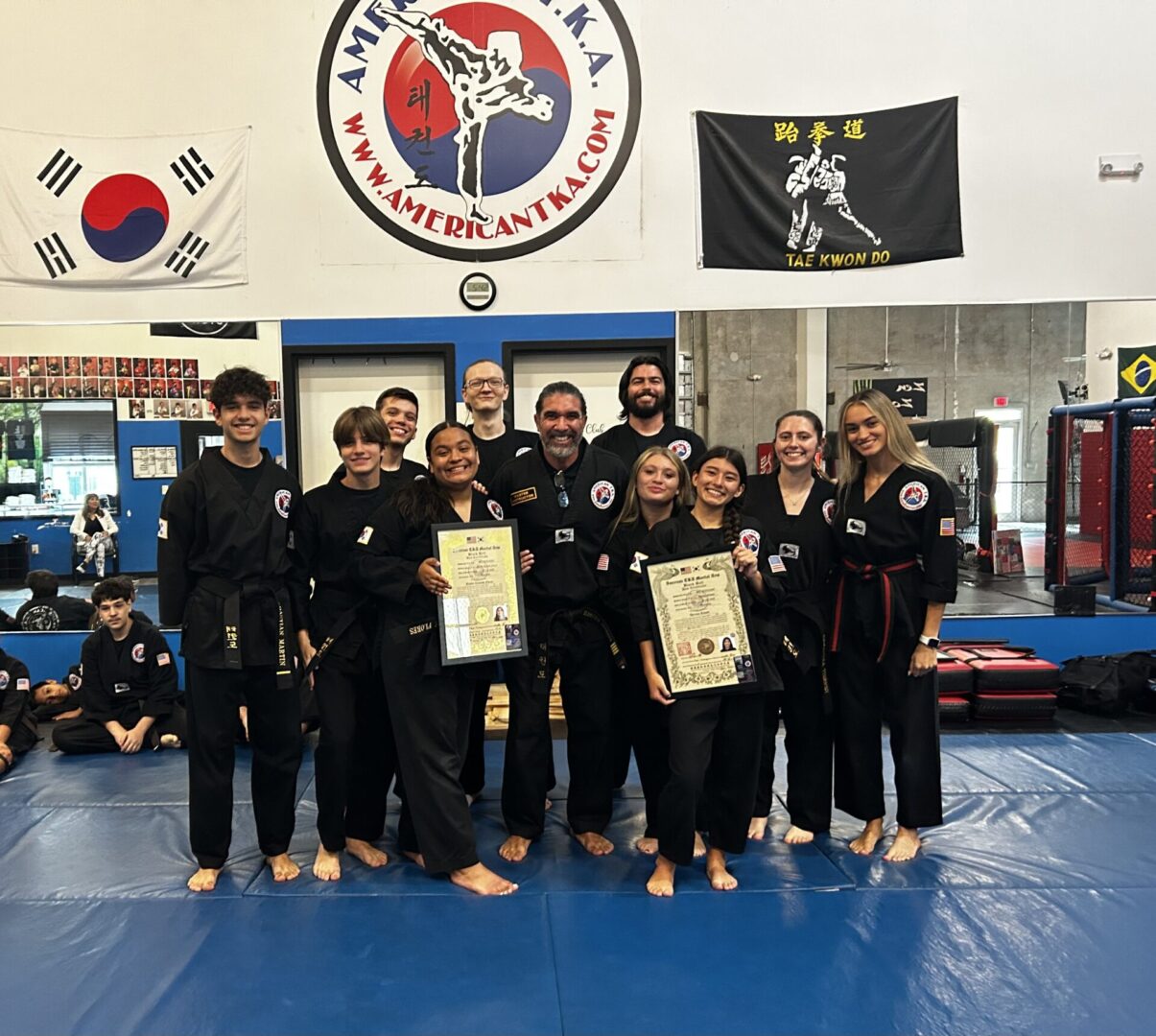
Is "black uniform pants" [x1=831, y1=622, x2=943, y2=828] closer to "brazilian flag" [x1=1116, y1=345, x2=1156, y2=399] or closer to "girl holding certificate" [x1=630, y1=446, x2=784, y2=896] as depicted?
"girl holding certificate" [x1=630, y1=446, x2=784, y2=896]

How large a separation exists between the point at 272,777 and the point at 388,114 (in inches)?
169

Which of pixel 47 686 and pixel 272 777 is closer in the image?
pixel 272 777

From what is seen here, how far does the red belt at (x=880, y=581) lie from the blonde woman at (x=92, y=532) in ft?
28.7

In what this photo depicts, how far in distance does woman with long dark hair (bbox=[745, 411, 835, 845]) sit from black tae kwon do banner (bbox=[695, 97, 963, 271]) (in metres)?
2.61

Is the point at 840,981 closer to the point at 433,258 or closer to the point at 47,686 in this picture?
the point at 433,258

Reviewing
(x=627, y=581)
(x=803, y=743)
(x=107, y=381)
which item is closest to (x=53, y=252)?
(x=107, y=381)

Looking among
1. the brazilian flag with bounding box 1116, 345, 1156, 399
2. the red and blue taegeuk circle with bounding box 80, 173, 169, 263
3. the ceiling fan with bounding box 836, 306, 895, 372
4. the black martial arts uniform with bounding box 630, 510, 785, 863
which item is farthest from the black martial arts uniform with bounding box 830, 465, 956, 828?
the brazilian flag with bounding box 1116, 345, 1156, 399

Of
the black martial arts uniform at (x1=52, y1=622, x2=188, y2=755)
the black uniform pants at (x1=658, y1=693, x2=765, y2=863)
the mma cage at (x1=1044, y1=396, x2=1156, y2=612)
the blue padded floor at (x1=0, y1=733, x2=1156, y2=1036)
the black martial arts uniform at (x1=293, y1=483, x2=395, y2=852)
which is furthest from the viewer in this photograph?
the mma cage at (x1=1044, y1=396, x2=1156, y2=612)

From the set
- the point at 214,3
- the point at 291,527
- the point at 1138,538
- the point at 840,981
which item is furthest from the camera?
the point at 1138,538

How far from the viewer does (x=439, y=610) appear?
3051mm

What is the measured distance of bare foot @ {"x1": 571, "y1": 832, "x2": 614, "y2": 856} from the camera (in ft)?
A: 11.1

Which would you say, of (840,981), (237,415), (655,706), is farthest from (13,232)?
(840,981)

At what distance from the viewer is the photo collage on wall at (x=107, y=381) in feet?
27.6

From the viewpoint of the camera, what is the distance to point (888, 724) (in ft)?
11.1
